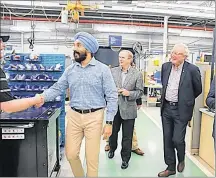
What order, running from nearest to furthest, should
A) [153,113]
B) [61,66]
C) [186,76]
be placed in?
[186,76] → [61,66] → [153,113]

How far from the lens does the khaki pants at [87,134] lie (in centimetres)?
221

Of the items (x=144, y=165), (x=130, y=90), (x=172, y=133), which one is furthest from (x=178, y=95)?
(x=144, y=165)

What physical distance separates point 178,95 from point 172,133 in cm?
46

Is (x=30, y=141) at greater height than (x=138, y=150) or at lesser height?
greater

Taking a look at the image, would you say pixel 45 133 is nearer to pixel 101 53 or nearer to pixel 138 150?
pixel 138 150

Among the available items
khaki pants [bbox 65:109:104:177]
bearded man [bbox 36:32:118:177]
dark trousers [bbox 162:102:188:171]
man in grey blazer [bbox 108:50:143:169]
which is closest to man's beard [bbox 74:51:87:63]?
bearded man [bbox 36:32:118:177]

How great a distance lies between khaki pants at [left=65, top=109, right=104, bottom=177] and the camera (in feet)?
7.25

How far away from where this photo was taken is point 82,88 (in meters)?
2.18

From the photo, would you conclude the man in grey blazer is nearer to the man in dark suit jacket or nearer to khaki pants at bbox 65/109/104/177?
the man in dark suit jacket

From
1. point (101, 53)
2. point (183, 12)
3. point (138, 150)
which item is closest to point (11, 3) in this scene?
point (101, 53)

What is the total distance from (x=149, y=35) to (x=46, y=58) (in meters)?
9.49

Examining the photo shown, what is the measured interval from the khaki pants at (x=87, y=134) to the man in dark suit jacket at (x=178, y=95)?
872 mm

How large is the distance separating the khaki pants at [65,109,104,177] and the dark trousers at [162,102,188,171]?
0.87 m

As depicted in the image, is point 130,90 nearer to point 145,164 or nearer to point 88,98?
point 88,98
